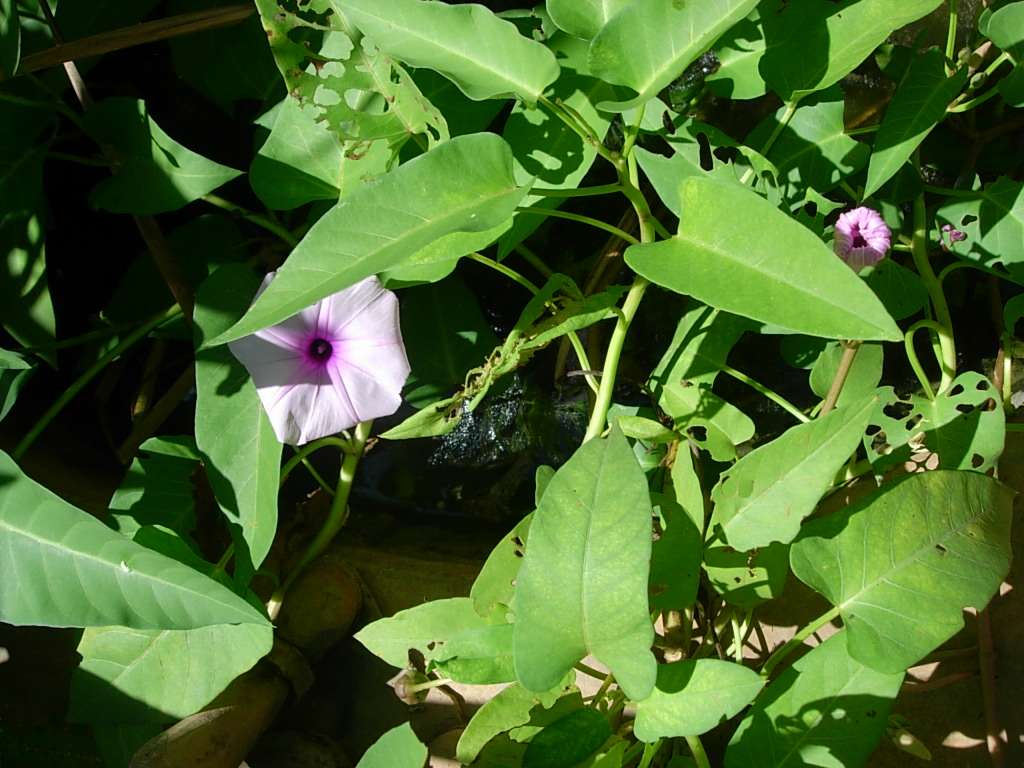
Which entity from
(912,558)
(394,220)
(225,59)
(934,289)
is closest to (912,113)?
(934,289)

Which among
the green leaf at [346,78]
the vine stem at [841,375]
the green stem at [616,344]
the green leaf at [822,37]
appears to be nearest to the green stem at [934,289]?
the vine stem at [841,375]

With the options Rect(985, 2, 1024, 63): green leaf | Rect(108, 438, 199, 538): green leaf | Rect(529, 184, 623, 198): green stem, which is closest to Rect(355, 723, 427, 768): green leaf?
Rect(108, 438, 199, 538): green leaf

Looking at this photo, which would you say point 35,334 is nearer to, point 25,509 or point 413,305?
point 25,509

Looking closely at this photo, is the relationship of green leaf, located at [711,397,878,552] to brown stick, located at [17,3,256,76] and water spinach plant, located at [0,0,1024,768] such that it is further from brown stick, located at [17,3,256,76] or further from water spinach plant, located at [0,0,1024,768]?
brown stick, located at [17,3,256,76]

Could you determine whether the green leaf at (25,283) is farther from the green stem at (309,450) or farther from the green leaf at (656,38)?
the green leaf at (656,38)

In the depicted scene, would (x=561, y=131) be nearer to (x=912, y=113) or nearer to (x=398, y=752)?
(x=912, y=113)

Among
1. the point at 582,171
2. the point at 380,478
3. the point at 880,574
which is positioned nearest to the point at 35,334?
the point at 380,478
